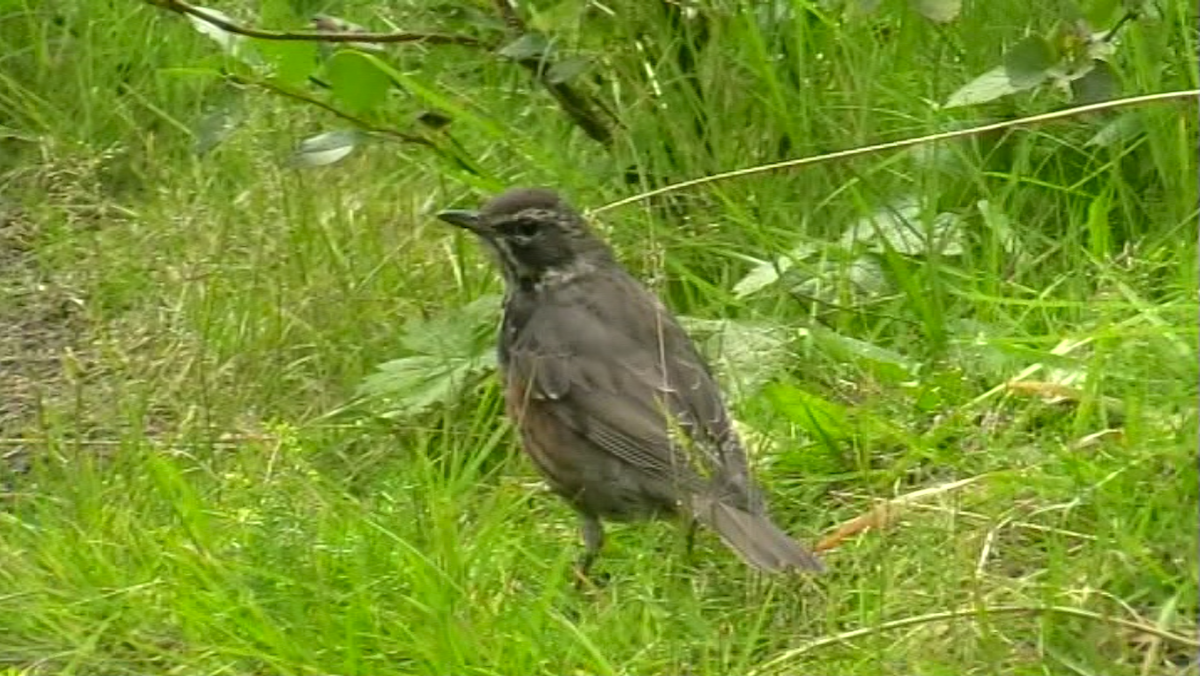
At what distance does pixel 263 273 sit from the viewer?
7.25m

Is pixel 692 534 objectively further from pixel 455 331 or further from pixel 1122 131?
pixel 1122 131

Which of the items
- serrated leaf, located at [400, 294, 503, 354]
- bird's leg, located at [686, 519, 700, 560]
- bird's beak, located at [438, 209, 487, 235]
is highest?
bird's beak, located at [438, 209, 487, 235]

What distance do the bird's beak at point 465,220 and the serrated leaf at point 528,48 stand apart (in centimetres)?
42

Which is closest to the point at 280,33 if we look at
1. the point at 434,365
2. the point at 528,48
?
the point at 528,48

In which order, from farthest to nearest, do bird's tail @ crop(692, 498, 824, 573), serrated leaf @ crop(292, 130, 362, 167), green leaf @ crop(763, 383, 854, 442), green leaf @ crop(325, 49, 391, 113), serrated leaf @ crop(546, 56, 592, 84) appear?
serrated leaf @ crop(546, 56, 592, 84), serrated leaf @ crop(292, 130, 362, 167), green leaf @ crop(325, 49, 391, 113), green leaf @ crop(763, 383, 854, 442), bird's tail @ crop(692, 498, 824, 573)

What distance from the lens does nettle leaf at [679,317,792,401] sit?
6543mm

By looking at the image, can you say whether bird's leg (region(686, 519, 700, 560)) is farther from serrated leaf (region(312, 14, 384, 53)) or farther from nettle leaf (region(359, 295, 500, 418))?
serrated leaf (region(312, 14, 384, 53))

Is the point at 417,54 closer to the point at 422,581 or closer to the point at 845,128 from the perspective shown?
the point at 845,128

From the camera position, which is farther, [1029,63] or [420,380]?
[420,380]

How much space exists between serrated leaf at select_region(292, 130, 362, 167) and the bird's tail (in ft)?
4.92

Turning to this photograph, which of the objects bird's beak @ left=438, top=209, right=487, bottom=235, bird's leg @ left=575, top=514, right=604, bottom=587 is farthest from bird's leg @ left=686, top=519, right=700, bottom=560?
bird's beak @ left=438, top=209, right=487, bottom=235

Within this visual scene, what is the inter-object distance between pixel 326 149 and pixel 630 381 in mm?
1022

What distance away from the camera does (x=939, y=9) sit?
660cm

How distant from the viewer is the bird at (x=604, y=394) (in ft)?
19.2
